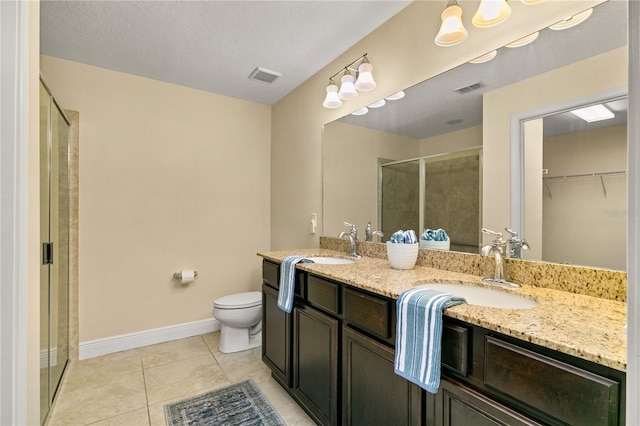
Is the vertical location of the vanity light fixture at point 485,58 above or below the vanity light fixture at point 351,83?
below

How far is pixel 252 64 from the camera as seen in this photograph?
253 cm

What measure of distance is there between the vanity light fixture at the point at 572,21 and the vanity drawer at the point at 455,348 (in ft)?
4.15

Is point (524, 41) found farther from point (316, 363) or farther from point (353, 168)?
point (316, 363)

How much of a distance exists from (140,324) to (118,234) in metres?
0.84

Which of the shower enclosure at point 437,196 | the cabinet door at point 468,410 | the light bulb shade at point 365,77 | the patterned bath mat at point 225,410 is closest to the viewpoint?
the cabinet door at point 468,410

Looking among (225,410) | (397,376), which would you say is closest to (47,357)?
(225,410)

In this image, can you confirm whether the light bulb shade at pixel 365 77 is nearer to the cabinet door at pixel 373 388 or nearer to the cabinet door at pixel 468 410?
the cabinet door at pixel 373 388

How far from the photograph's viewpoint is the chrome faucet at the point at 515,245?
4.38 ft

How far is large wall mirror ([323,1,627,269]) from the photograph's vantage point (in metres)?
1.12

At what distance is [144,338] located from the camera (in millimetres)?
2744

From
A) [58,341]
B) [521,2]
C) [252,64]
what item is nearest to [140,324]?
[58,341]

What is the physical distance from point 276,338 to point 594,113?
2.01m
